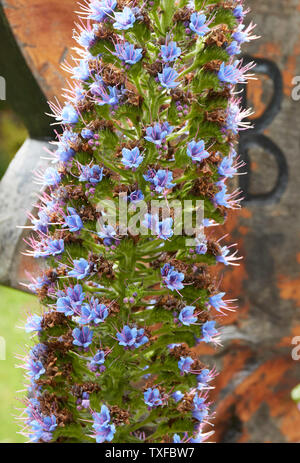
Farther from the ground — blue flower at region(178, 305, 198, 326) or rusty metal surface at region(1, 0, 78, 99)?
rusty metal surface at region(1, 0, 78, 99)

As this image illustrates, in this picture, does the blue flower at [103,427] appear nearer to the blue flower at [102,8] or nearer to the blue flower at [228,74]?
the blue flower at [228,74]

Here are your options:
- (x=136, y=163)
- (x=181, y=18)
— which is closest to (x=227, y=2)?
(x=181, y=18)

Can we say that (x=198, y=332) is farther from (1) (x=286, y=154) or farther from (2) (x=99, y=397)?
(1) (x=286, y=154)

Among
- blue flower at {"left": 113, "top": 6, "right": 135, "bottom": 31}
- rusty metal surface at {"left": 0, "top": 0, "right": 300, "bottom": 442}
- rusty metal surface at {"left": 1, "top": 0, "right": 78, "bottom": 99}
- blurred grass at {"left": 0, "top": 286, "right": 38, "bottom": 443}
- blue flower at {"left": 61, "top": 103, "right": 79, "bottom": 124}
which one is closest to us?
blue flower at {"left": 113, "top": 6, "right": 135, "bottom": 31}

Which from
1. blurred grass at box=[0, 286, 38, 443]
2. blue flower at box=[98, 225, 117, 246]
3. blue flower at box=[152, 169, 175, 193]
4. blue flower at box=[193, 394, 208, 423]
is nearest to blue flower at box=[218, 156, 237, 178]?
blue flower at box=[152, 169, 175, 193]

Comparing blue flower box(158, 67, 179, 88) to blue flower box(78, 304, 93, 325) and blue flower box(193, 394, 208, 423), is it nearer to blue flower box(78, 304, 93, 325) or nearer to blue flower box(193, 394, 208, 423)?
blue flower box(78, 304, 93, 325)
